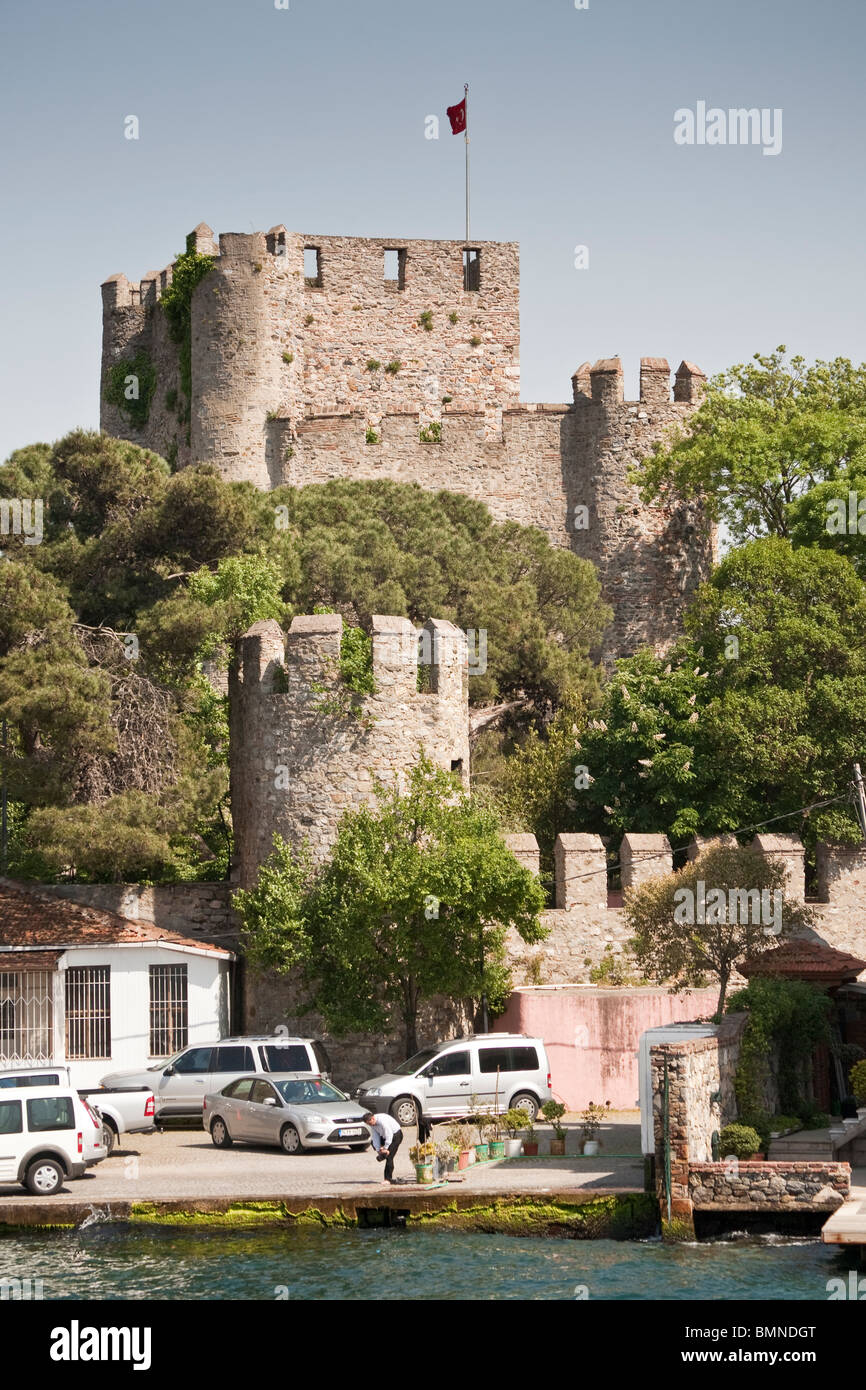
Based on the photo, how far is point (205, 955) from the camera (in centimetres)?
3362

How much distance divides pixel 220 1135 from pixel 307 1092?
4.90ft

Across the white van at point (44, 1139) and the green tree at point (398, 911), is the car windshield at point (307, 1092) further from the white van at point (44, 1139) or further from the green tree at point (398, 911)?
the green tree at point (398, 911)

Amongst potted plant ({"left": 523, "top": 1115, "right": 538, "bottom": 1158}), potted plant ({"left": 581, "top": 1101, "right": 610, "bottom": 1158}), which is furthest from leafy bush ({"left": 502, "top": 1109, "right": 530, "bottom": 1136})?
potted plant ({"left": 581, "top": 1101, "right": 610, "bottom": 1158})

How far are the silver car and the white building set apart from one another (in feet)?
12.7

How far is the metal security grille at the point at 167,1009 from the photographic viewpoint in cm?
3331

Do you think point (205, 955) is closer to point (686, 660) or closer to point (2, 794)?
point (2, 794)

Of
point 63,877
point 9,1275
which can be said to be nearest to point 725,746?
point 63,877

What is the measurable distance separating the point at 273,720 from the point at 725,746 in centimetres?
902

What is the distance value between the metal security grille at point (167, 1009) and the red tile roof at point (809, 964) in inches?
360

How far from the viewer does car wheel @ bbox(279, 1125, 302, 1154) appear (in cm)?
2830

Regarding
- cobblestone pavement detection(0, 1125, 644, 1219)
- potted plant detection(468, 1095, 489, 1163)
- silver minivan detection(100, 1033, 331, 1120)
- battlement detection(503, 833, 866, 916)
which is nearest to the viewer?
cobblestone pavement detection(0, 1125, 644, 1219)

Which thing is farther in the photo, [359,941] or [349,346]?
[349,346]

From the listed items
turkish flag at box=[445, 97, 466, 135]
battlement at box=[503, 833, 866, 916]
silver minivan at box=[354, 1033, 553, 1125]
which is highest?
turkish flag at box=[445, 97, 466, 135]

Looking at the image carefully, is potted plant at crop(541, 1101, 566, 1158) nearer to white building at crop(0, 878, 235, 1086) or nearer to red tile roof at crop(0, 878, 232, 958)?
white building at crop(0, 878, 235, 1086)
